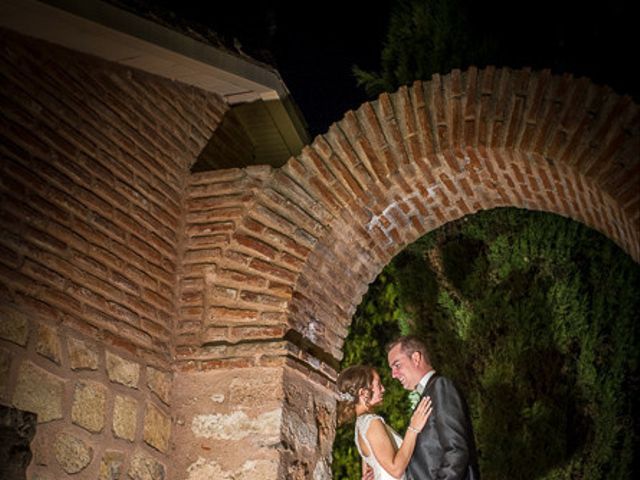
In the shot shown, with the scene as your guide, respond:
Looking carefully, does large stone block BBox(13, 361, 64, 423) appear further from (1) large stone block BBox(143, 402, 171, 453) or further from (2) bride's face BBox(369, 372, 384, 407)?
(2) bride's face BBox(369, 372, 384, 407)

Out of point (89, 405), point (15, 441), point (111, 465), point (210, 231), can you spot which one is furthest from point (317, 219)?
point (15, 441)

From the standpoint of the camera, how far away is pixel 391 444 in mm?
3996

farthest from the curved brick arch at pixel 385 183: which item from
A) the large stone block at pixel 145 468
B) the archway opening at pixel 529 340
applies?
the archway opening at pixel 529 340

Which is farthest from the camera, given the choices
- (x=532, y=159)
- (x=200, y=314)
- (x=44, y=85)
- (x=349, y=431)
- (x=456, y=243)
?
(x=456, y=243)

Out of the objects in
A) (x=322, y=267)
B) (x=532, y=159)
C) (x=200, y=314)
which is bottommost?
(x=200, y=314)

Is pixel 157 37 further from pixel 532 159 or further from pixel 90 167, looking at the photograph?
pixel 532 159

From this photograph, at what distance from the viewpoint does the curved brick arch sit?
3779 millimetres

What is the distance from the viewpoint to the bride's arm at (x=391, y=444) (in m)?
3.73

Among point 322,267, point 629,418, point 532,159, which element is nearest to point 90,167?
point 322,267

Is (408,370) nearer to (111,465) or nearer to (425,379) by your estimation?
(425,379)

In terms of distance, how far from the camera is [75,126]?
364cm

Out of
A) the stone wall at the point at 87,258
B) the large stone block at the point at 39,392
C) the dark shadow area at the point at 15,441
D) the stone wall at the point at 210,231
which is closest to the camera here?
the dark shadow area at the point at 15,441

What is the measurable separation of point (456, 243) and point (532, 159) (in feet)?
12.6

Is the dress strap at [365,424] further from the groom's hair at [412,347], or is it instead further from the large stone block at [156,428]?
the large stone block at [156,428]
